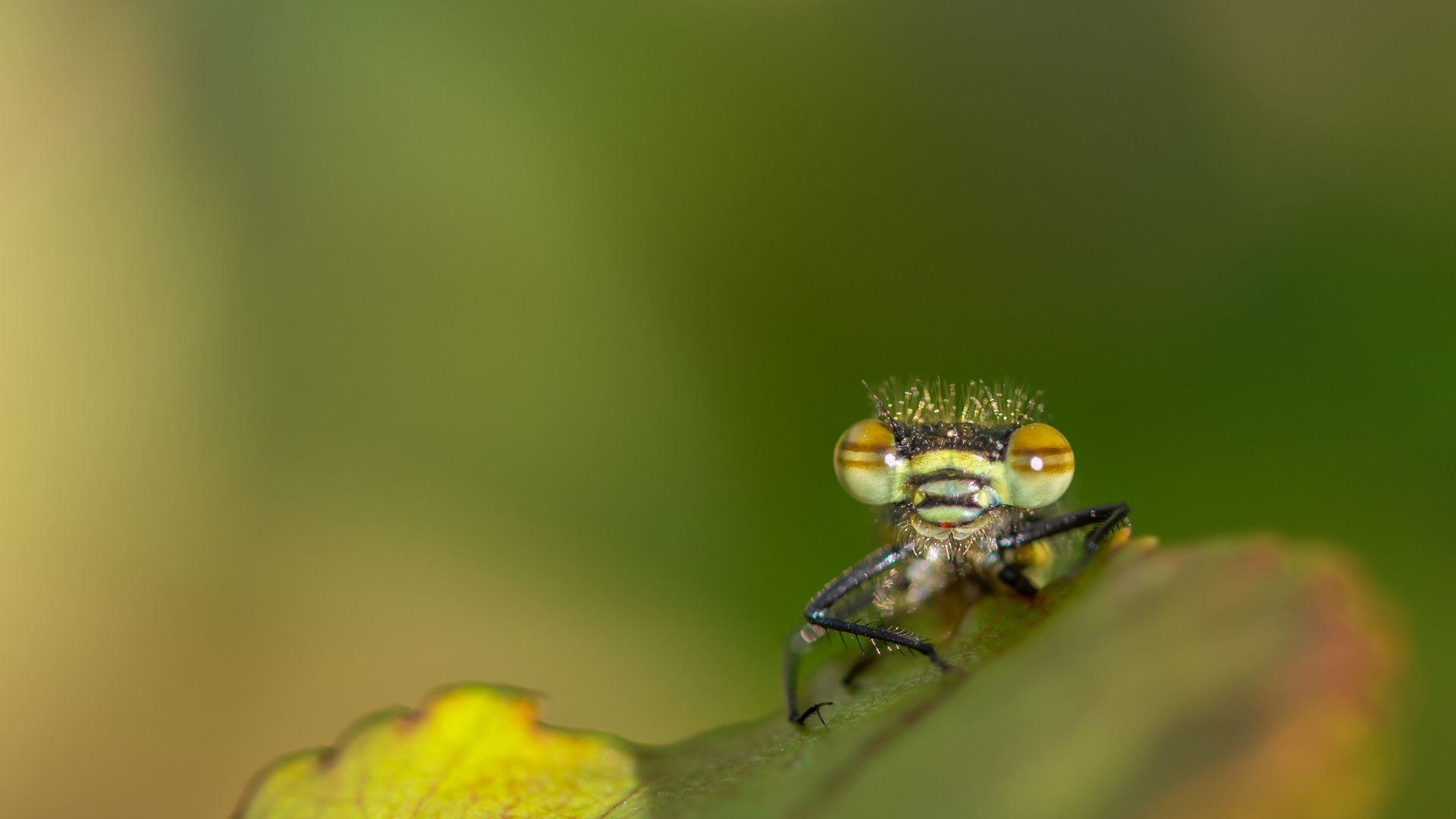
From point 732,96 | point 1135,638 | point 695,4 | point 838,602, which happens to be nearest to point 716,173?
point 732,96

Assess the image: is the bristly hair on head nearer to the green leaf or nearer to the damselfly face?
the damselfly face

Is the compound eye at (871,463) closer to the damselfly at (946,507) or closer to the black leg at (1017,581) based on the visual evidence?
the damselfly at (946,507)

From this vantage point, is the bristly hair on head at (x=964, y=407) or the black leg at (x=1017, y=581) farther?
the bristly hair on head at (x=964, y=407)

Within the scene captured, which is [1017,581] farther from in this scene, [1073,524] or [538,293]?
[538,293]

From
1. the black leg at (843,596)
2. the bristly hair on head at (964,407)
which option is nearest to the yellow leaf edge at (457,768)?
the black leg at (843,596)

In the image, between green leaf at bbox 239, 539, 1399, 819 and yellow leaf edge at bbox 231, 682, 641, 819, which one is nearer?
green leaf at bbox 239, 539, 1399, 819

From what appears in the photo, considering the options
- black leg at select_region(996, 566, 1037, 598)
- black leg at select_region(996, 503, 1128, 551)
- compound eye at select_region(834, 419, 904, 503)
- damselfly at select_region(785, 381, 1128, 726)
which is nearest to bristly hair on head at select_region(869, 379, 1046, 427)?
damselfly at select_region(785, 381, 1128, 726)
